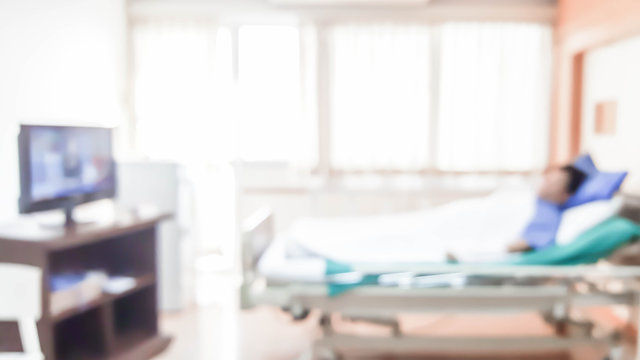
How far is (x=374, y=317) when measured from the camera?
2484 millimetres

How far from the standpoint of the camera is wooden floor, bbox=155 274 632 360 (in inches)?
96.8

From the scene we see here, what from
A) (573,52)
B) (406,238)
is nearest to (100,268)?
(406,238)

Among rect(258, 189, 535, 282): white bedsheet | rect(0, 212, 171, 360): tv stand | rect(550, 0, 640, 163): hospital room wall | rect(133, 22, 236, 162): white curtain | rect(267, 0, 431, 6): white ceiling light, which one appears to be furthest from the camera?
rect(133, 22, 236, 162): white curtain

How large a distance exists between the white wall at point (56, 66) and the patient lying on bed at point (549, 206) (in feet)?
8.31

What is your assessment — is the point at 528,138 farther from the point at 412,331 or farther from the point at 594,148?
the point at 412,331

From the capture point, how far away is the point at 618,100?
117 inches

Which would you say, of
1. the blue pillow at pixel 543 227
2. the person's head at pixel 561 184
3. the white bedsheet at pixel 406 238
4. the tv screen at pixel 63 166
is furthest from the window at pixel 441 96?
the tv screen at pixel 63 166

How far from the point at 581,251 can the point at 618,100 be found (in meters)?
1.49

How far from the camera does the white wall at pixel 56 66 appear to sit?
2490 mm

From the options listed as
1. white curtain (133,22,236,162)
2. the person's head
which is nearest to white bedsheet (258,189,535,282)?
the person's head

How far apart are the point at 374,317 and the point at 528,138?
2.40 m

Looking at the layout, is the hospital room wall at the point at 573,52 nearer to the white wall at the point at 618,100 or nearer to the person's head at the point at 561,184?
the white wall at the point at 618,100

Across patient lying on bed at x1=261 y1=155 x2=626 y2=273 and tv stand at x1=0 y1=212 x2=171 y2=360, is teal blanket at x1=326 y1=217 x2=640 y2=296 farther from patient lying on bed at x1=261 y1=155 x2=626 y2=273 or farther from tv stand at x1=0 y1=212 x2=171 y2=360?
tv stand at x1=0 y1=212 x2=171 y2=360

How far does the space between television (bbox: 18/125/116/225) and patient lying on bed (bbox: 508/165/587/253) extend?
1.96 metres
